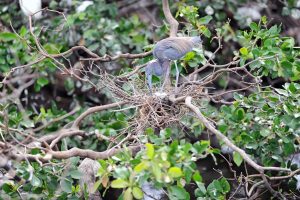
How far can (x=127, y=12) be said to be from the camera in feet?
12.3

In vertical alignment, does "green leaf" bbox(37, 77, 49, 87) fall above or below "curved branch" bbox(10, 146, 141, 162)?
below

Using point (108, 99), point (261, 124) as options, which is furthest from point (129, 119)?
point (108, 99)

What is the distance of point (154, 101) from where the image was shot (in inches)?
Result: 78.8

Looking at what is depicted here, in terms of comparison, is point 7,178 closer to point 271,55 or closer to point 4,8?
point 271,55

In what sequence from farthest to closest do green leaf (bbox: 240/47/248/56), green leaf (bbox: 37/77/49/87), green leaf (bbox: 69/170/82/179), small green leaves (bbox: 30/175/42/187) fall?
1. green leaf (bbox: 37/77/49/87)
2. green leaf (bbox: 240/47/248/56)
3. green leaf (bbox: 69/170/82/179)
4. small green leaves (bbox: 30/175/42/187)

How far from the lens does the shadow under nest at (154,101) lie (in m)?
2.00

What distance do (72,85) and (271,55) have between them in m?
1.27

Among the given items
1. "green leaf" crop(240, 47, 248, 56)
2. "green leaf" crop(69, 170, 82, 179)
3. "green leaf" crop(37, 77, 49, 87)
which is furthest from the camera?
"green leaf" crop(37, 77, 49, 87)

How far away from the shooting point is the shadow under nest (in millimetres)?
2000

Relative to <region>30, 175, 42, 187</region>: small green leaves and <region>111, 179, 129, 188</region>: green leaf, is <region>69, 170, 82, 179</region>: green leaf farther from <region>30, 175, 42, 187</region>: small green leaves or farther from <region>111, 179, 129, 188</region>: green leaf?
<region>111, 179, 129, 188</region>: green leaf

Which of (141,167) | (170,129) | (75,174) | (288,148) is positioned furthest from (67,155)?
(288,148)

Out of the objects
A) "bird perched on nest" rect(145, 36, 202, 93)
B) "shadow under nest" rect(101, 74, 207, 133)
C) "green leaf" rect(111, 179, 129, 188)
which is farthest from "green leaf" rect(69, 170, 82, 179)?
"green leaf" rect(111, 179, 129, 188)

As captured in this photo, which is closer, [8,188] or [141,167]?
[141,167]

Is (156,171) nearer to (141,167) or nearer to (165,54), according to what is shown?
(141,167)
